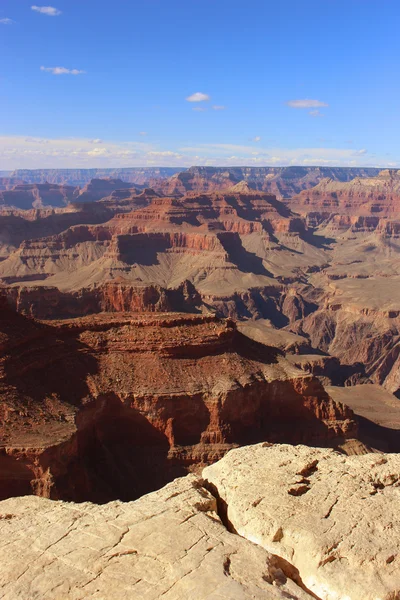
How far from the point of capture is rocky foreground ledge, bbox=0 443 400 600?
634 inches

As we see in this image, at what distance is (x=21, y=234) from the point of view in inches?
7096

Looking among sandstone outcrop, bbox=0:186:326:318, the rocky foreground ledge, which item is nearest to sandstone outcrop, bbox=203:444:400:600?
the rocky foreground ledge

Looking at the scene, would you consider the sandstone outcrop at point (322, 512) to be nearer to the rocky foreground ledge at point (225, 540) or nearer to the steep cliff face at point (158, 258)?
the rocky foreground ledge at point (225, 540)

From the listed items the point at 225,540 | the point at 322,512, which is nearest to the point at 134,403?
the point at 322,512

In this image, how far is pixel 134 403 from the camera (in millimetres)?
40125

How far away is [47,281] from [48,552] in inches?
4568

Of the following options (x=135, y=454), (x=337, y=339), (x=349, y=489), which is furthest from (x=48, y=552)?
(x=337, y=339)

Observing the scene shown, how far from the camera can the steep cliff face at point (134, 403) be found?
111ft

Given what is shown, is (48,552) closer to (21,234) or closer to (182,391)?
(182,391)

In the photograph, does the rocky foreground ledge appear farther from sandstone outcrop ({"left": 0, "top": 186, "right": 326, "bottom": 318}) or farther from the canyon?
sandstone outcrop ({"left": 0, "top": 186, "right": 326, "bottom": 318})

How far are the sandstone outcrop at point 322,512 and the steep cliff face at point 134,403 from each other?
13.3m

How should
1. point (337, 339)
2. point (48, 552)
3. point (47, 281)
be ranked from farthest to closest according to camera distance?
point (47, 281)
point (337, 339)
point (48, 552)

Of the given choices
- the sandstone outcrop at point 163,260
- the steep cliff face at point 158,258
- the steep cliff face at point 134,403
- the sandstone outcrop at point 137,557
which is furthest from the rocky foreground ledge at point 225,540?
the steep cliff face at point 158,258

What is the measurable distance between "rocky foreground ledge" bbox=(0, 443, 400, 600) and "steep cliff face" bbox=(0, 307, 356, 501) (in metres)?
10.4
